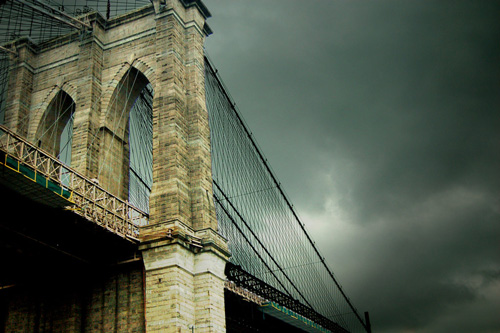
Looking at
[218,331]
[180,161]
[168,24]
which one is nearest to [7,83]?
[168,24]

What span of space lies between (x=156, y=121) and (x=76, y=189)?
5920 mm

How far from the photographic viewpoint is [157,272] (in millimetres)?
20844

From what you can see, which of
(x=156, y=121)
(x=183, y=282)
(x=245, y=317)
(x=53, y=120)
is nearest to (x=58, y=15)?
(x=53, y=120)

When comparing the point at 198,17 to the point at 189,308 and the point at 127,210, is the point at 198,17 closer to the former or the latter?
the point at 127,210

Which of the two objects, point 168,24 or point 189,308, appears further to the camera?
point 168,24

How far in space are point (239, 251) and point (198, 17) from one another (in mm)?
17185

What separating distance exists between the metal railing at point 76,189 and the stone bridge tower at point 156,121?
1.03 metres

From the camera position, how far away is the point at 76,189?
2036cm

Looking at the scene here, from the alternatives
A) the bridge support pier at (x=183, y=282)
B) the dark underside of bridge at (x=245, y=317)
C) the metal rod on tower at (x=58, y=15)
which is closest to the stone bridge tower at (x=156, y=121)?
the bridge support pier at (x=183, y=282)

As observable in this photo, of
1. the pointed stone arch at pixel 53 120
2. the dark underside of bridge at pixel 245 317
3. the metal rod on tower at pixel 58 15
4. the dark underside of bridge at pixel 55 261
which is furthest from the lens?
the dark underside of bridge at pixel 245 317

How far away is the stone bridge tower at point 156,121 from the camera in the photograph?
21.1 m

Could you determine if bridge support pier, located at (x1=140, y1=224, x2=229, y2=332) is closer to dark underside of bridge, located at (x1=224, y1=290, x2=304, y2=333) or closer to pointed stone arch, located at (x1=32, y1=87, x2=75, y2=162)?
dark underside of bridge, located at (x1=224, y1=290, x2=304, y2=333)

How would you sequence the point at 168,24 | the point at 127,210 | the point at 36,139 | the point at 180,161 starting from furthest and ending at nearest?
the point at 36,139, the point at 168,24, the point at 180,161, the point at 127,210

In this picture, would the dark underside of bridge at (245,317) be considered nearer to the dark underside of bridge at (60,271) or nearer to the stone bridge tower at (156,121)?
the stone bridge tower at (156,121)
